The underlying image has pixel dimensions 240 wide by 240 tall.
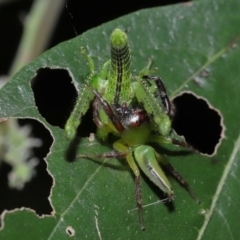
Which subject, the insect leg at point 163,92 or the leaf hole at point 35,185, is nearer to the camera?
the leaf hole at point 35,185

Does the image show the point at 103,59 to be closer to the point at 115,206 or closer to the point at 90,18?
the point at 115,206

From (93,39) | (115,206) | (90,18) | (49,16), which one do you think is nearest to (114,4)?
(90,18)

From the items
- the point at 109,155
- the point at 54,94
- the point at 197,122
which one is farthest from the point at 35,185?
the point at 197,122

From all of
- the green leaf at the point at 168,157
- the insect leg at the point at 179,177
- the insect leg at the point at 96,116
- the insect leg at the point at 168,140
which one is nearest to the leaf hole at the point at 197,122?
the green leaf at the point at 168,157

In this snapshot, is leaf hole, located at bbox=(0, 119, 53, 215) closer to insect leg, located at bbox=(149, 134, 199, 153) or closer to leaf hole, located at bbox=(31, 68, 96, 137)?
leaf hole, located at bbox=(31, 68, 96, 137)

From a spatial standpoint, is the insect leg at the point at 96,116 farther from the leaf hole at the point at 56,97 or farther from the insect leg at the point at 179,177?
the insect leg at the point at 179,177
